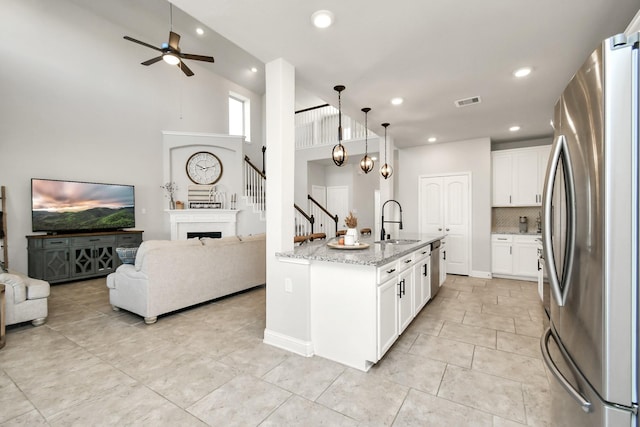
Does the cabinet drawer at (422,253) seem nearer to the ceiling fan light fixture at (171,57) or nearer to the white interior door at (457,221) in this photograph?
the white interior door at (457,221)

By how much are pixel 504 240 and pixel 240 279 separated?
5008 millimetres

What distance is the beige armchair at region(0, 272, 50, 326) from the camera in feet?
10.2

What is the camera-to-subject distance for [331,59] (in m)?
2.86

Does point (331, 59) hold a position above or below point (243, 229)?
above

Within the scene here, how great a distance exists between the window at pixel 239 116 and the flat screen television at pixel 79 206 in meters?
3.77

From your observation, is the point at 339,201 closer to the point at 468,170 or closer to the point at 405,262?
the point at 468,170

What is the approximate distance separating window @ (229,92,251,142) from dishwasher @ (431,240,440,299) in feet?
23.0

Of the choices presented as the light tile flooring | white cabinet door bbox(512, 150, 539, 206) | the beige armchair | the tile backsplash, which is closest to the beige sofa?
the light tile flooring

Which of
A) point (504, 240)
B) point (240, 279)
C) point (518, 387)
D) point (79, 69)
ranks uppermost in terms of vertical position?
point (79, 69)

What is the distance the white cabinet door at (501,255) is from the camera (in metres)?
5.63

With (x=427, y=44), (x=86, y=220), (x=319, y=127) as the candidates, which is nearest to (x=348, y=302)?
(x=427, y=44)

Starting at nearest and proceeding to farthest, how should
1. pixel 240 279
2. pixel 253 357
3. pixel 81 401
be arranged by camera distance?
pixel 81 401 → pixel 253 357 → pixel 240 279

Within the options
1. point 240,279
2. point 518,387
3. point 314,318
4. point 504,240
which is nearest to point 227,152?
point 240,279

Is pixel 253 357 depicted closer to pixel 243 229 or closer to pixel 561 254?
pixel 561 254
